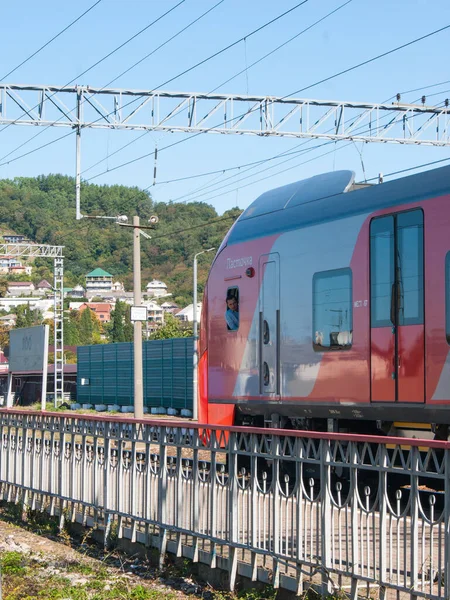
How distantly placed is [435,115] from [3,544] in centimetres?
1558

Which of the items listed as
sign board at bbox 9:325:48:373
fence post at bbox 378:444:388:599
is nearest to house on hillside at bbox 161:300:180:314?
sign board at bbox 9:325:48:373

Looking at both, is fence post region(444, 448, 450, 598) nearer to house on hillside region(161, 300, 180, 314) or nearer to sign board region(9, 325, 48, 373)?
sign board region(9, 325, 48, 373)

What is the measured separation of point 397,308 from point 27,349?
34.6m

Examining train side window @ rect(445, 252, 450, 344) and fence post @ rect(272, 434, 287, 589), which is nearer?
fence post @ rect(272, 434, 287, 589)

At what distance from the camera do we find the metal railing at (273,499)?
6348 mm

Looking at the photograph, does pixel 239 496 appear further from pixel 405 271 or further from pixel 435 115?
pixel 435 115

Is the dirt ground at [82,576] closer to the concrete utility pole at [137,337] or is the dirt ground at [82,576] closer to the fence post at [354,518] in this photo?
the fence post at [354,518]

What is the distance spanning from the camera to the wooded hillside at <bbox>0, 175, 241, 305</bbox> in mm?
94688

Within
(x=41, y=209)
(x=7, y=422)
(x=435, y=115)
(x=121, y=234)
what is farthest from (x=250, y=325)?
(x=41, y=209)

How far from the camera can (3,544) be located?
11273mm

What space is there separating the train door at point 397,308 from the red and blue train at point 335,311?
1cm

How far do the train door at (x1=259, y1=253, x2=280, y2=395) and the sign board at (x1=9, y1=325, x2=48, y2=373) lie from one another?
89.8ft

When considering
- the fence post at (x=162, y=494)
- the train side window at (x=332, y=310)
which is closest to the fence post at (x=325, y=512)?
the fence post at (x=162, y=494)

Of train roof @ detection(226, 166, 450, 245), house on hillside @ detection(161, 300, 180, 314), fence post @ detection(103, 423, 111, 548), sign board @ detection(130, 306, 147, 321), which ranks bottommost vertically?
fence post @ detection(103, 423, 111, 548)
